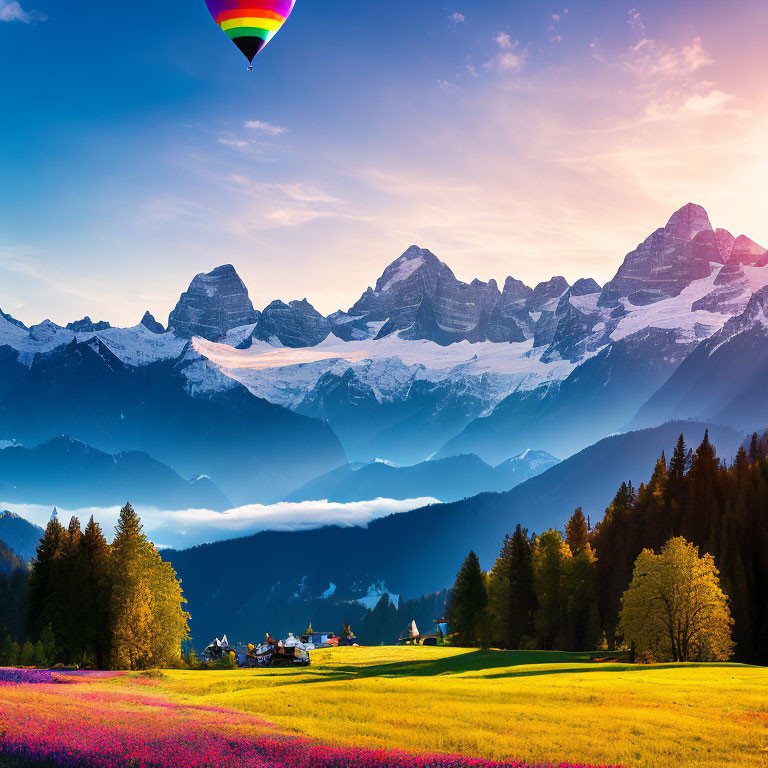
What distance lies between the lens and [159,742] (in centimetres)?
3300

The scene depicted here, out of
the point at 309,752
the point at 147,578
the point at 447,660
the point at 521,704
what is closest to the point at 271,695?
the point at 521,704

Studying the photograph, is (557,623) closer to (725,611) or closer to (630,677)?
(725,611)

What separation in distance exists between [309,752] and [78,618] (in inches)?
2587

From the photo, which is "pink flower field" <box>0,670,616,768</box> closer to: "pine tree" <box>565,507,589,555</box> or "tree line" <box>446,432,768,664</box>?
"tree line" <box>446,432,768,664</box>

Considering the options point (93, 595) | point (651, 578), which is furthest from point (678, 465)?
point (93, 595)

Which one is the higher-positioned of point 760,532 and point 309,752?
point 760,532

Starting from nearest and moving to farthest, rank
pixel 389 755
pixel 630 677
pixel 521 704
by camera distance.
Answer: pixel 389 755 → pixel 521 704 → pixel 630 677

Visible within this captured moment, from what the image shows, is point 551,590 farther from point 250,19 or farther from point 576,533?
point 250,19

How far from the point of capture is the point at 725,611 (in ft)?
285

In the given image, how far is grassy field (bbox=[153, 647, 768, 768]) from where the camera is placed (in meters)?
33.2

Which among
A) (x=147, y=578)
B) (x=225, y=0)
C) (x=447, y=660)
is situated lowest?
(x=447, y=660)

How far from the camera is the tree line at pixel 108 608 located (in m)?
87.3

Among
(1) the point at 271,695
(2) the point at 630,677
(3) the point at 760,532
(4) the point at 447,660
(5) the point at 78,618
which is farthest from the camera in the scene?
(3) the point at 760,532

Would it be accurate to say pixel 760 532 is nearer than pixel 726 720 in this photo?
No
